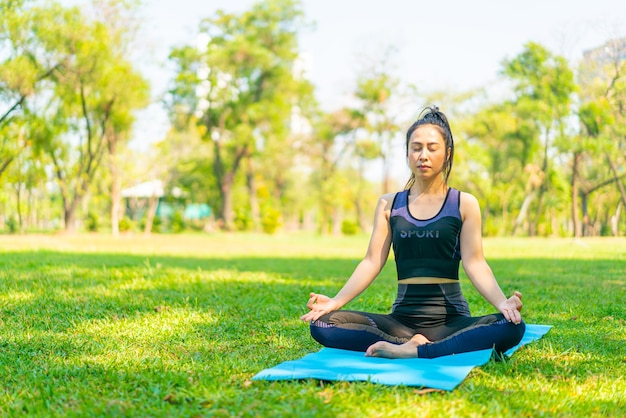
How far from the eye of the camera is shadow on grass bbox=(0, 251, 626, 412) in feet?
9.44

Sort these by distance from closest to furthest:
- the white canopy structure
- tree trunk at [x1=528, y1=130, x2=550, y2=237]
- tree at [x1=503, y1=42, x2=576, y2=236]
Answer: tree at [x1=503, y1=42, x2=576, y2=236] → tree trunk at [x1=528, y1=130, x2=550, y2=237] → the white canopy structure

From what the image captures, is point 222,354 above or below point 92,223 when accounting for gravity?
below

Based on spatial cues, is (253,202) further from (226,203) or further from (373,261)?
(373,261)

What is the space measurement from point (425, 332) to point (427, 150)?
93 centimetres

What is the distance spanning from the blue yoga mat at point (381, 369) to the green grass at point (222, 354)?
0.20 feet

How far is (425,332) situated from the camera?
3416 millimetres

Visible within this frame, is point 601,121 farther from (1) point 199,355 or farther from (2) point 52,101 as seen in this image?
(1) point 199,355

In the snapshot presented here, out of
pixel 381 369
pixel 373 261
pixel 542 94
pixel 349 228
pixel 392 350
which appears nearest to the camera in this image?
pixel 381 369

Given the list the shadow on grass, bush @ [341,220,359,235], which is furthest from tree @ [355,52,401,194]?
the shadow on grass

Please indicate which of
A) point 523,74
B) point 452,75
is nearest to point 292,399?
point 523,74

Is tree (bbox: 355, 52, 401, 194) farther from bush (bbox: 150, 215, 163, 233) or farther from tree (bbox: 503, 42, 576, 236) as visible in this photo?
bush (bbox: 150, 215, 163, 233)

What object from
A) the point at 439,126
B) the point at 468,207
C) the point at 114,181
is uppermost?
the point at 114,181

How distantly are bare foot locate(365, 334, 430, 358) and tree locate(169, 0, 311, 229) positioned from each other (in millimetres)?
29204

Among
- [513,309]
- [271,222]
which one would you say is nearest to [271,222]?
[271,222]
